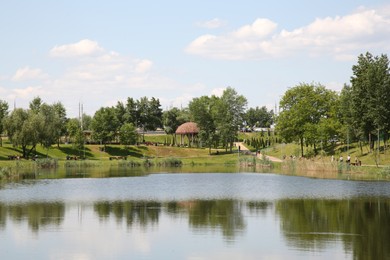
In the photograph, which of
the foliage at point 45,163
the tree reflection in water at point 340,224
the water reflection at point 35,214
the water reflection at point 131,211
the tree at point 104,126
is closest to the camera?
the tree reflection in water at point 340,224

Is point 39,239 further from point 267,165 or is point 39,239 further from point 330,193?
point 267,165

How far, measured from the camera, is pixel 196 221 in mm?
39156

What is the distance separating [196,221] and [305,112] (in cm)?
7205

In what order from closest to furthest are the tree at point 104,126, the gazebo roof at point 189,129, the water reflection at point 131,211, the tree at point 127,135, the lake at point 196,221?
1. the lake at point 196,221
2. the water reflection at point 131,211
3. the tree at point 127,135
4. the tree at point 104,126
5. the gazebo roof at point 189,129

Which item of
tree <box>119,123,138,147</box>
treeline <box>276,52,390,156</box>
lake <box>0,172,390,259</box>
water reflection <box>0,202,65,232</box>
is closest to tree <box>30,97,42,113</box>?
tree <box>119,123,138,147</box>

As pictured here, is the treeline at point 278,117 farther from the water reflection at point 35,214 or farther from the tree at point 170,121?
the water reflection at point 35,214

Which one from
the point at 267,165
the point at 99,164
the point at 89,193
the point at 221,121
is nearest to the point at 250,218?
the point at 89,193

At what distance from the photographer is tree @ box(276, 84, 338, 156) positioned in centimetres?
10622

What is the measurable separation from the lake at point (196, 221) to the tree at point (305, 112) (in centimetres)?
4202

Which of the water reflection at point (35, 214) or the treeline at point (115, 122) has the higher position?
the treeline at point (115, 122)

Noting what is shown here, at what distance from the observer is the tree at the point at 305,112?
106219 mm

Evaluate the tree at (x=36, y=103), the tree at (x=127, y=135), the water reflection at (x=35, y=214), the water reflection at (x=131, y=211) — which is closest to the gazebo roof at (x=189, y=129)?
the tree at (x=127, y=135)

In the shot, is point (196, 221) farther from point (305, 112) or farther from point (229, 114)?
point (229, 114)

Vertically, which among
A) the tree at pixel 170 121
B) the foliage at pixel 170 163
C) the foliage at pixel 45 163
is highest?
the tree at pixel 170 121
